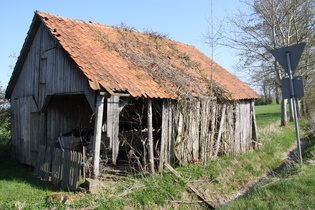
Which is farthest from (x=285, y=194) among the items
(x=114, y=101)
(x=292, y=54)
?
(x=114, y=101)

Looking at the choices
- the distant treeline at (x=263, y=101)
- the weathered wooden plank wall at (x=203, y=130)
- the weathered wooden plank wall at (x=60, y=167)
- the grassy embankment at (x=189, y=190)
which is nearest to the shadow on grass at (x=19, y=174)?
the grassy embankment at (x=189, y=190)

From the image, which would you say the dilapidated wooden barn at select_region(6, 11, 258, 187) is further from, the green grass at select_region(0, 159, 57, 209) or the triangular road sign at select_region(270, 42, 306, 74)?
the triangular road sign at select_region(270, 42, 306, 74)

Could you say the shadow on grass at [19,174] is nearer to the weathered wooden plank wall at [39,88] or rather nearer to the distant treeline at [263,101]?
the weathered wooden plank wall at [39,88]

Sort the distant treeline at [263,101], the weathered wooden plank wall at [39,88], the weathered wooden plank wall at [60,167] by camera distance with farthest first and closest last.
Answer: the distant treeline at [263,101]
the weathered wooden plank wall at [39,88]
the weathered wooden plank wall at [60,167]

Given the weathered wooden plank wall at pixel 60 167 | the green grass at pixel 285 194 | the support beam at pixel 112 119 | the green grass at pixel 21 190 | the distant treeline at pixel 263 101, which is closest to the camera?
the green grass at pixel 285 194

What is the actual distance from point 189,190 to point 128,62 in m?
4.67

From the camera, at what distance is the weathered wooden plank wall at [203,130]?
27.3 feet

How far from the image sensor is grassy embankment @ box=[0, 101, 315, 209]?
5.39 metres

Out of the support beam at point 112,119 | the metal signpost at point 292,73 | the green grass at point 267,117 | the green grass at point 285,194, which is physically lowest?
the green grass at point 285,194

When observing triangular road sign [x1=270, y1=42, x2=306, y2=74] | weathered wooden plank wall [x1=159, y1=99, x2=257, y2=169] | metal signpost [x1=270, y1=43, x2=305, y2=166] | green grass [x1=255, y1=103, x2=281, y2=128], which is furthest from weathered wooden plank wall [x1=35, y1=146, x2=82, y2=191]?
green grass [x1=255, y1=103, x2=281, y2=128]

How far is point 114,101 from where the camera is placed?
6.95 meters

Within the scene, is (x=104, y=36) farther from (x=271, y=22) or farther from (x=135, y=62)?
(x=271, y=22)

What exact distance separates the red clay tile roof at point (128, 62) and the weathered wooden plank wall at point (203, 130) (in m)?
0.45

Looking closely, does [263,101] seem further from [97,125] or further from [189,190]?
[97,125]
